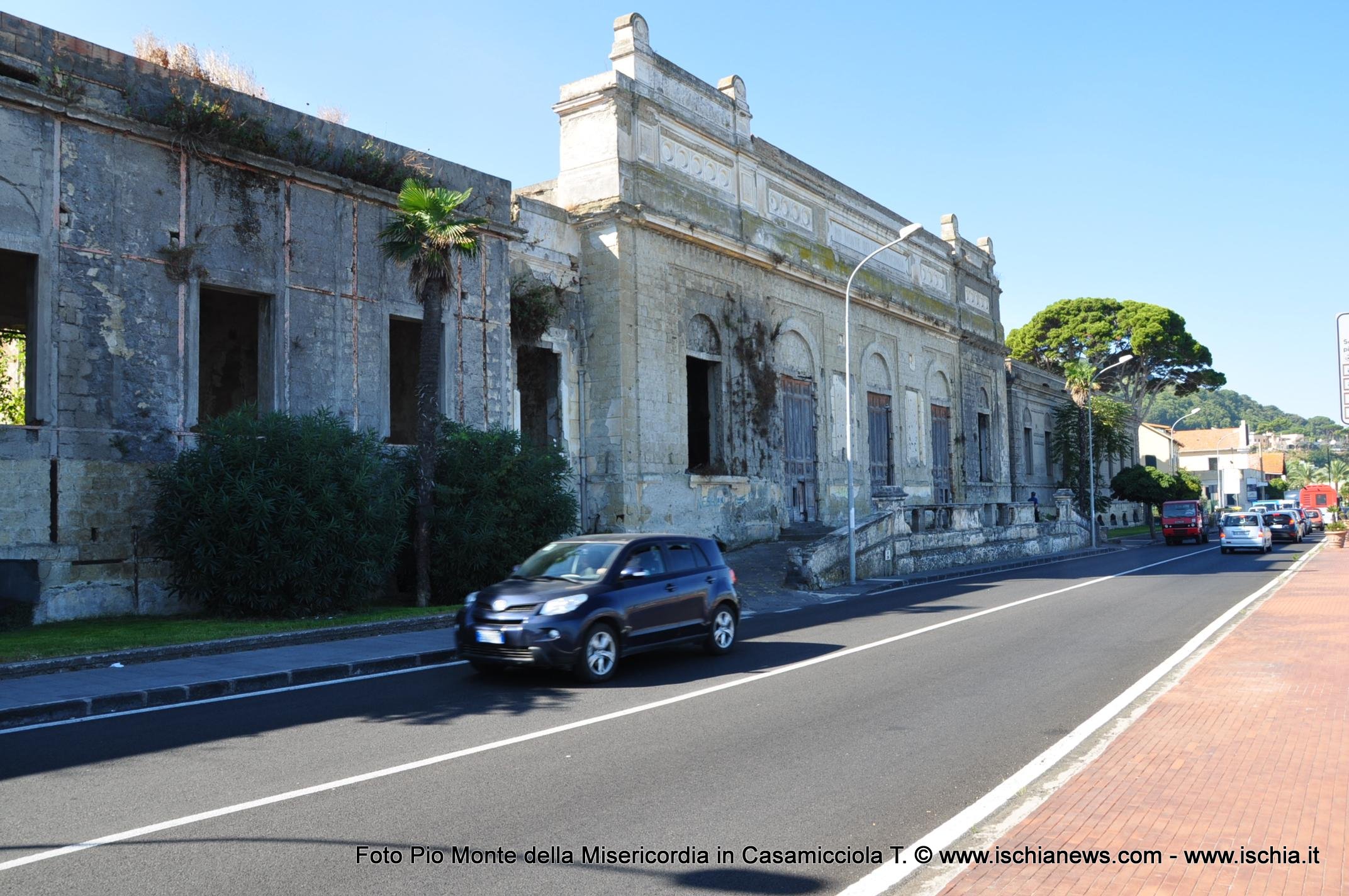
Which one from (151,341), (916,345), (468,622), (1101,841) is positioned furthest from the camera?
(916,345)

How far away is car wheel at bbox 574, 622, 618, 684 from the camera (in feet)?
34.4

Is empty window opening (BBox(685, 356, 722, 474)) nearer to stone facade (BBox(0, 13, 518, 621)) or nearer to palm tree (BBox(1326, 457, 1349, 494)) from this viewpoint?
stone facade (BBox(0, 13, 518, 621))

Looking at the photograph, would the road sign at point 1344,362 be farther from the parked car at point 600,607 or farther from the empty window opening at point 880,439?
the empty window opening at point 880,439

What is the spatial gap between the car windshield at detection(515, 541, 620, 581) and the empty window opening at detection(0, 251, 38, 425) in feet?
27.9

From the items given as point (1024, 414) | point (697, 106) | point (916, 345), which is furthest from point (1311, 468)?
point (697, 106)

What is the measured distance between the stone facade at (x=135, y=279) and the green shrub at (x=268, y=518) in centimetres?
98

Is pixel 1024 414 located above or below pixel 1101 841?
above

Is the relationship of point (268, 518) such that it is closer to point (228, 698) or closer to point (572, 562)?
point (228, 698)

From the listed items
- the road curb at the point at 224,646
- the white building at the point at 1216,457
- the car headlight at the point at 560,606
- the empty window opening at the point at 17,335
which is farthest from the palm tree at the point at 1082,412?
the empty window opening at the point at 17,335

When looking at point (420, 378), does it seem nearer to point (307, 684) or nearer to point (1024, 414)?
point (307, 684)

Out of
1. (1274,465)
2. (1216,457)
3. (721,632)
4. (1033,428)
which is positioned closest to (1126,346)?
(1033,428)

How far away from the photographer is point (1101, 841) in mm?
5168

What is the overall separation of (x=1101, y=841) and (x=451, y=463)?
15.2 meters

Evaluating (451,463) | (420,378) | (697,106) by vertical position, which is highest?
(697,106)
